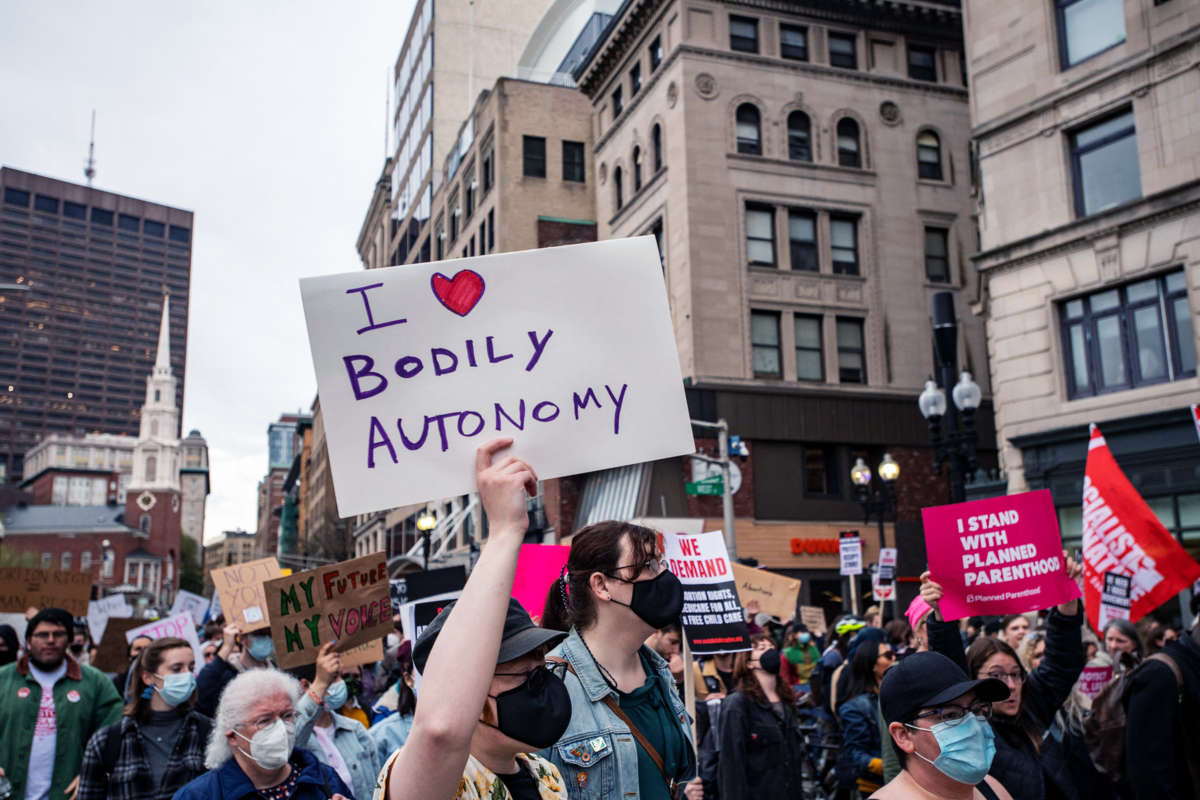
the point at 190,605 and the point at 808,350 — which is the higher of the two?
the point at 808,350

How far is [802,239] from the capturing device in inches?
1404

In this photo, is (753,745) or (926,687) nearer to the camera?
(926,687)

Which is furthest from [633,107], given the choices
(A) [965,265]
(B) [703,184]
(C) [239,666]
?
(C) [239,666]

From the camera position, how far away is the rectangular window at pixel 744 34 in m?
35.7

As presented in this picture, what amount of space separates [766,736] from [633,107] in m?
33.8

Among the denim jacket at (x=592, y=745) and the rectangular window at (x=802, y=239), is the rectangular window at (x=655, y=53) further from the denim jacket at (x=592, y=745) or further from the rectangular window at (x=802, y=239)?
the denim jacket at (x=592, y=745)

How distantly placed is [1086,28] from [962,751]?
868 inches

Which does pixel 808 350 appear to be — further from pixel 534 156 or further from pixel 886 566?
pixel 886 566

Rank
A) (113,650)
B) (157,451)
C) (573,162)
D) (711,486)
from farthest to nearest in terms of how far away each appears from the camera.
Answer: (157,451)
(573,162)
(711,486)
(113,650)

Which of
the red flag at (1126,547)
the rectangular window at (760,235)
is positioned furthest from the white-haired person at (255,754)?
the rectangular window at (760,235)

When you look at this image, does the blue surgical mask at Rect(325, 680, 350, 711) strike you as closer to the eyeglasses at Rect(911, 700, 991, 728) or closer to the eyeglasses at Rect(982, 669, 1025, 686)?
the eyeglasses at Rect(982, 669, 1025, 686)

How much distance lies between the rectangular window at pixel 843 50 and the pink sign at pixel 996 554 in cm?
3326

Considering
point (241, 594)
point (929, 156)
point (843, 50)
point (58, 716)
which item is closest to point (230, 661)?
point (241, 594)

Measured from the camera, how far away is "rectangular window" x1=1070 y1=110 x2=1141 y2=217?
2080 cm
